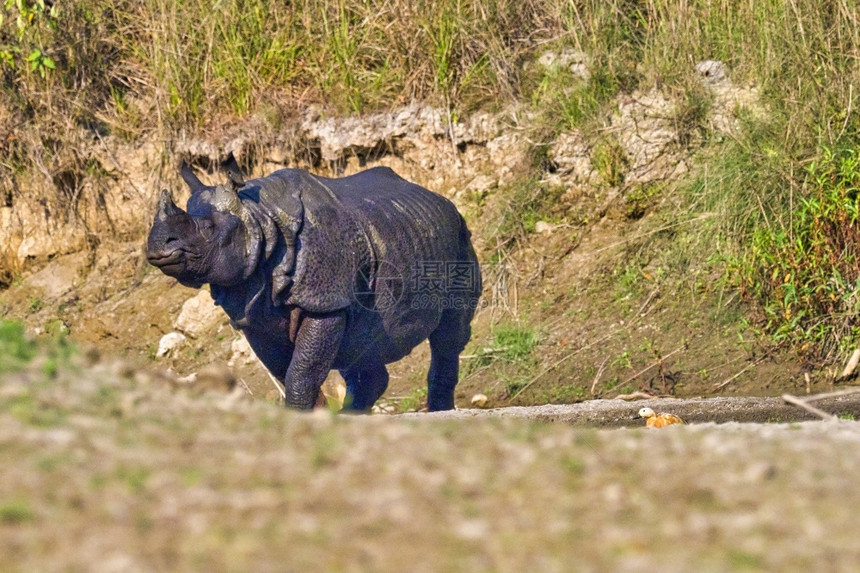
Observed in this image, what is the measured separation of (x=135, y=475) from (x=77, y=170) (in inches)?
379

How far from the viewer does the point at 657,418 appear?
Result: 6715mm

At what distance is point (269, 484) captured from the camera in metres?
3.09

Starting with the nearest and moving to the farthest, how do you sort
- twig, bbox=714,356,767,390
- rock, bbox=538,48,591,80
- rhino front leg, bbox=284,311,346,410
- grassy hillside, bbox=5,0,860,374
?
rhino front leg, bbox=284,311,346,410 < twig, bbox=714,356,767,390 < grassy hillside, bbox=5,0,860,374 < rock, bbox=538,48,591,80

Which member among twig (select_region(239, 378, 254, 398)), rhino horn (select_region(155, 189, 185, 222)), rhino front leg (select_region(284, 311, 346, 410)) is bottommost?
twig (select_region(239, 378, 254, 398))

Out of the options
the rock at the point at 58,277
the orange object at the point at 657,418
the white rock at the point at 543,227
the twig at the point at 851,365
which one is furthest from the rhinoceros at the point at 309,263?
the rock at the point at 58,277

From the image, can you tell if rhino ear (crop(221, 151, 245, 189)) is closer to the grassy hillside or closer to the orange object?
the orange object

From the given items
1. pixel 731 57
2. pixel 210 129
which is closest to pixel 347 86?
pixel 210 129

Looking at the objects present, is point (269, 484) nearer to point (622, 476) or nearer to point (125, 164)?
point (622, 476)

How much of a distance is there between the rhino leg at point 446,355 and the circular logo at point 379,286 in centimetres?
93

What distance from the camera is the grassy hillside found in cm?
895

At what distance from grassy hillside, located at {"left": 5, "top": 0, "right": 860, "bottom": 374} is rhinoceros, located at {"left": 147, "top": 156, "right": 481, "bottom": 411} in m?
2.68

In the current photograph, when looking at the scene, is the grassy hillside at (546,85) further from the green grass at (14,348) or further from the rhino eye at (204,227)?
the green grass at (14,348)

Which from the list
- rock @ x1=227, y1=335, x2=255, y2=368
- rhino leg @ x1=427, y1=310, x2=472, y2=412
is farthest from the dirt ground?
rock @ x1=227, y1=335, x2=255, y2=368

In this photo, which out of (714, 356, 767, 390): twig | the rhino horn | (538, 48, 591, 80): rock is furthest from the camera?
(538, 48, 591, 80): rock
